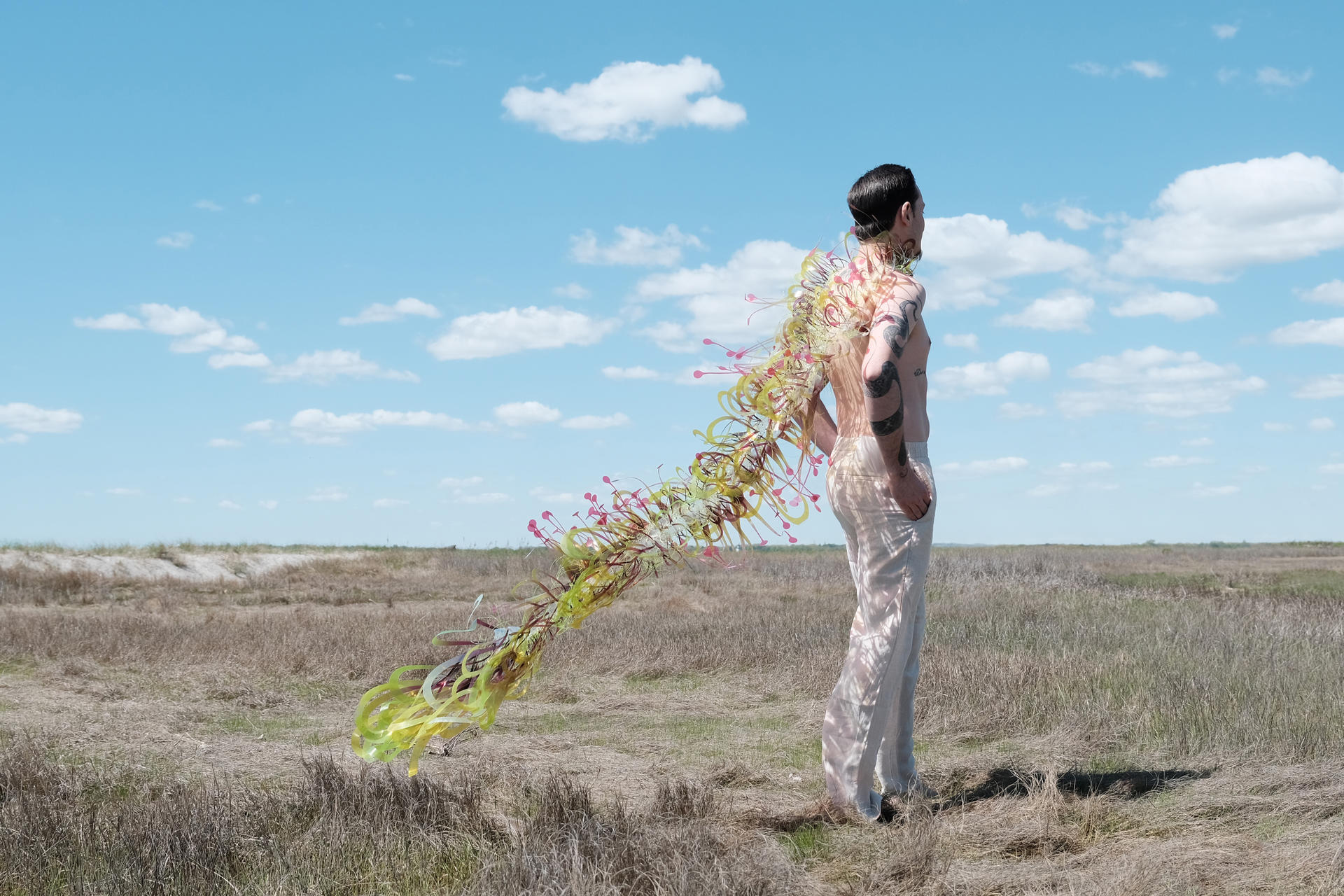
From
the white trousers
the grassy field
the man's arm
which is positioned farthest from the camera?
the white trousers

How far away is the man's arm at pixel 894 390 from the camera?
3.57 metres

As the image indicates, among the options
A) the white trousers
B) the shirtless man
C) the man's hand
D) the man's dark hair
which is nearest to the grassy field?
the white trousers

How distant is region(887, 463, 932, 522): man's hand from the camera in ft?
12.3

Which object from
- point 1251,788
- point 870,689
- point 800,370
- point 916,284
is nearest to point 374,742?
point 870,689

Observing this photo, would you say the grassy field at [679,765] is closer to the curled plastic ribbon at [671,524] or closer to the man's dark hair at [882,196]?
the curled plastic ribbon at [671,524]

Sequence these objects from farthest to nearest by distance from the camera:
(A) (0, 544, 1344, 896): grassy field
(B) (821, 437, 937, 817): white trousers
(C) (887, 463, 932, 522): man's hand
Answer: (B) (821, 437, 937, 817): white trousers
(C) (887, 463, 932, 522): man's hand
(A) (0, 544, 1344, 896): grassy field

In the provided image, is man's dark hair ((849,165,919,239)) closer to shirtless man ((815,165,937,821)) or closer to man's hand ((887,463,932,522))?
shirtless man ((815,165,937,821))

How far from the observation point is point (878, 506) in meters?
3.86

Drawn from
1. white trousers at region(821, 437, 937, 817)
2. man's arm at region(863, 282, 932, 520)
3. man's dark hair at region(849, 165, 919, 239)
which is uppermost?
man's dark hair at region(849, 165, 919, 239)

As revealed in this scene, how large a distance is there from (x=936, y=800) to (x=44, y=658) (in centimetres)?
824

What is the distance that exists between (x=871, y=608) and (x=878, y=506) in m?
0.42

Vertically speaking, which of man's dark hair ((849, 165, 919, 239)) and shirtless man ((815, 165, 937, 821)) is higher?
man's dark hair ((849, 165, 919, 239))

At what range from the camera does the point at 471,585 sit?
20.5 metres

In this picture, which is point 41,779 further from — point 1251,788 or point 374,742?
point 1251,788
